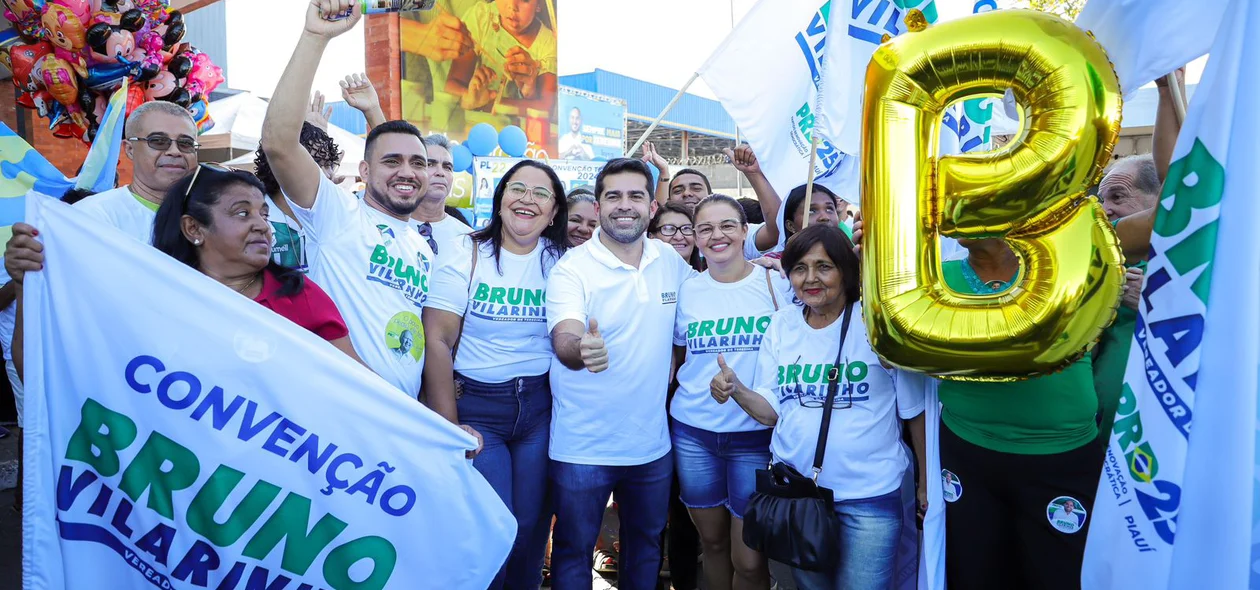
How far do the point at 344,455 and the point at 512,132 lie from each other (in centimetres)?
1246

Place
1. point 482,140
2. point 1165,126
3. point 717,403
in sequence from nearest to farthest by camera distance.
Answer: point 1165,126 < point 717,403 < point 482,140

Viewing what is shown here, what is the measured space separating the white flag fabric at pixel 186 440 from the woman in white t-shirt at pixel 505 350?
2.49 feet

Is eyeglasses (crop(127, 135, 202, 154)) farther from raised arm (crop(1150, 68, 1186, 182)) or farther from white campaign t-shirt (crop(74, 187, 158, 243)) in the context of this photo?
raised arm (crop(1150, 68, 1186, 182))

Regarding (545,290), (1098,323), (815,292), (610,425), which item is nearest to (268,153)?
(545,290)

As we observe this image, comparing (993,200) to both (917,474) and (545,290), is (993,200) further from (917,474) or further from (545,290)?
(545,290)

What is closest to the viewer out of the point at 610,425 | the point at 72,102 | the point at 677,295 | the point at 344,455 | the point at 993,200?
the point at 993,200

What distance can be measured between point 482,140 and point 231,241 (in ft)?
35.4

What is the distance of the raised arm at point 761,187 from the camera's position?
14.5 feet

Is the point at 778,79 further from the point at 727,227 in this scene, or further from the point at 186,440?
the point at 186,440

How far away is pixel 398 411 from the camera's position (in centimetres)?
229

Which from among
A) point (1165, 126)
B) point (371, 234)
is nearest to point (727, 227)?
point (371, 234)

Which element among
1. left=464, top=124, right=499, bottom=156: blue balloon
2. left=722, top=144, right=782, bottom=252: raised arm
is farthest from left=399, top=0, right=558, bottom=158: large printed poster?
left=722, top=144, right=782, bottom=252: raised arm

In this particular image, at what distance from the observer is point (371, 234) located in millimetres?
2854

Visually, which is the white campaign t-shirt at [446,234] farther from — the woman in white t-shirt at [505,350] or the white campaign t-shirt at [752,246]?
the white campaign t-shirt at [752,246]
